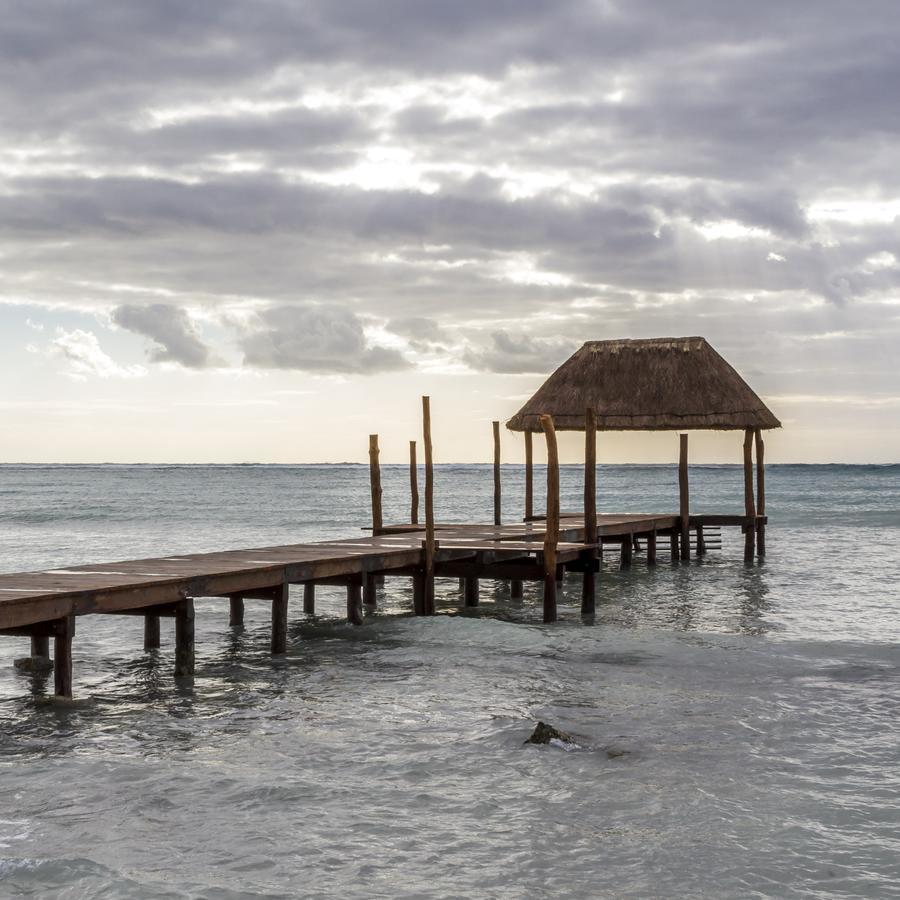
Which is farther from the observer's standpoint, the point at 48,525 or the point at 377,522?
the point at 48,525

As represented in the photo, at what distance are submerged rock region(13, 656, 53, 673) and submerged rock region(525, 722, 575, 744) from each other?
19.1 feet

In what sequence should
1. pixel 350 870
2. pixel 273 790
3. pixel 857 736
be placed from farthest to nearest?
pixel 857 736 → pixel 273 790 → pixel 350 870

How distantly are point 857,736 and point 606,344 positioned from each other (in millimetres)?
14885

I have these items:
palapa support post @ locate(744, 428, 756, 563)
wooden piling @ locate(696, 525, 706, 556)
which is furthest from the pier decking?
wooden piling @ locate(696, 525, 706, 556)

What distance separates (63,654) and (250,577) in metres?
2.54

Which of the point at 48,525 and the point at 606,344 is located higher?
the point at 606,344

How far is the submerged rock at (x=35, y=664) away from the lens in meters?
11.7

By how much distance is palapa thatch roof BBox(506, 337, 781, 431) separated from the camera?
21859 mm

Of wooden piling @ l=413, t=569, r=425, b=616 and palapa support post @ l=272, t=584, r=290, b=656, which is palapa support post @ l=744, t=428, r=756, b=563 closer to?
wooden piling @ l=413, t=569, r=425, b=616

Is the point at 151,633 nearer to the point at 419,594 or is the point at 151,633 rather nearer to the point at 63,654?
the point at 63,654

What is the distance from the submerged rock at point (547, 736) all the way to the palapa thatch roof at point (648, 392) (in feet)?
43.9

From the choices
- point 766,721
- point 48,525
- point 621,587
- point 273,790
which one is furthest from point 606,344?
point 48,525

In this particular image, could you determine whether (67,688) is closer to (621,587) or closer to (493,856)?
(493,856)

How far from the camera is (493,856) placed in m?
6.27
